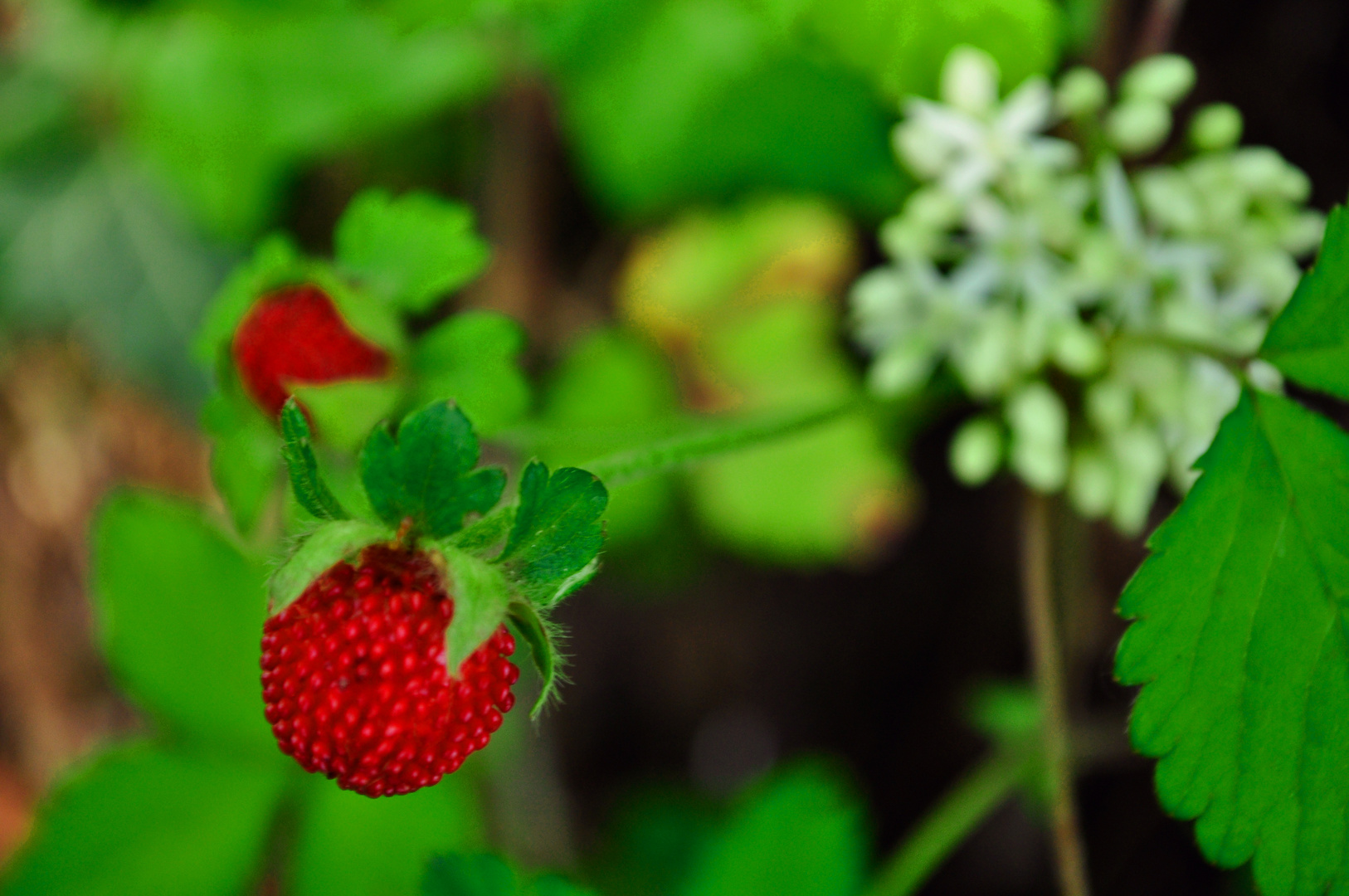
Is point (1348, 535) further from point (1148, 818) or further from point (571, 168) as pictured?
point (571, 168)

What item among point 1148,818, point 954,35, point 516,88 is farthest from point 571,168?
point 1148,818

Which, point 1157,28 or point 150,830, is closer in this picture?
point 1157,28

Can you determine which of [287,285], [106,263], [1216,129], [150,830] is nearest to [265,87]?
[106,263]

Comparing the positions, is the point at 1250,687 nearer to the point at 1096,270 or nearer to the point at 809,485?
the point at 1096,270

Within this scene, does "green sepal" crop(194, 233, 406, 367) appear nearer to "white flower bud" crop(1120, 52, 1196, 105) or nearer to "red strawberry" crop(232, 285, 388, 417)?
"red strawberry" crop(232, 285, 388, 417)

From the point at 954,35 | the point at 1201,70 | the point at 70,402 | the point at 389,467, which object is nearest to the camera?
the point at 389,467
